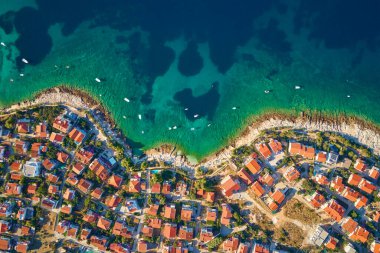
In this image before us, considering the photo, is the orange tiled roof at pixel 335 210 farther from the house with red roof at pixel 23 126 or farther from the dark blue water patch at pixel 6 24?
the dark blue water patch at pixel 6 24

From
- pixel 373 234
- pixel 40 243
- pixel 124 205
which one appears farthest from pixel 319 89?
pixel 40 243

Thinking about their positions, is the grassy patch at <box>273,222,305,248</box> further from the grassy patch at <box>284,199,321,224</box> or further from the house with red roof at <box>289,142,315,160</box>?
the house with red roof at <box>289,142,315,160</box>

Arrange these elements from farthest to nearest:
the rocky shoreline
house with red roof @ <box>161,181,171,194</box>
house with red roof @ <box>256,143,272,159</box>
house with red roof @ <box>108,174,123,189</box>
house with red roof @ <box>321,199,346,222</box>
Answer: the rocky shoreline → house with red roof @ <box>256,143,272,159</box> → house with red roof @ <box>161,181,171,194</box> → house with red roof @ <box>108,174,123,189</box> → house with red roof @ <box>321,199,346,222</box>

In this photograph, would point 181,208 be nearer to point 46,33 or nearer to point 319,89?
point 319,89

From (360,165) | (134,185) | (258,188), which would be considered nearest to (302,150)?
(258,188)

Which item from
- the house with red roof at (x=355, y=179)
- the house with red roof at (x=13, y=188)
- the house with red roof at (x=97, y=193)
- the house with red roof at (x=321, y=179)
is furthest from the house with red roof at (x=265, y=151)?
the house with red roof at (x=13, y=188)

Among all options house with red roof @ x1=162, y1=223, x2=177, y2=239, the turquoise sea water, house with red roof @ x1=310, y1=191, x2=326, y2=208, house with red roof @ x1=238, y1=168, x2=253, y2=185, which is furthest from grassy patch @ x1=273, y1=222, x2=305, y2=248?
the turquoise sea water

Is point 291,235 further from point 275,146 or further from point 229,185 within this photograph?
point 275,146
